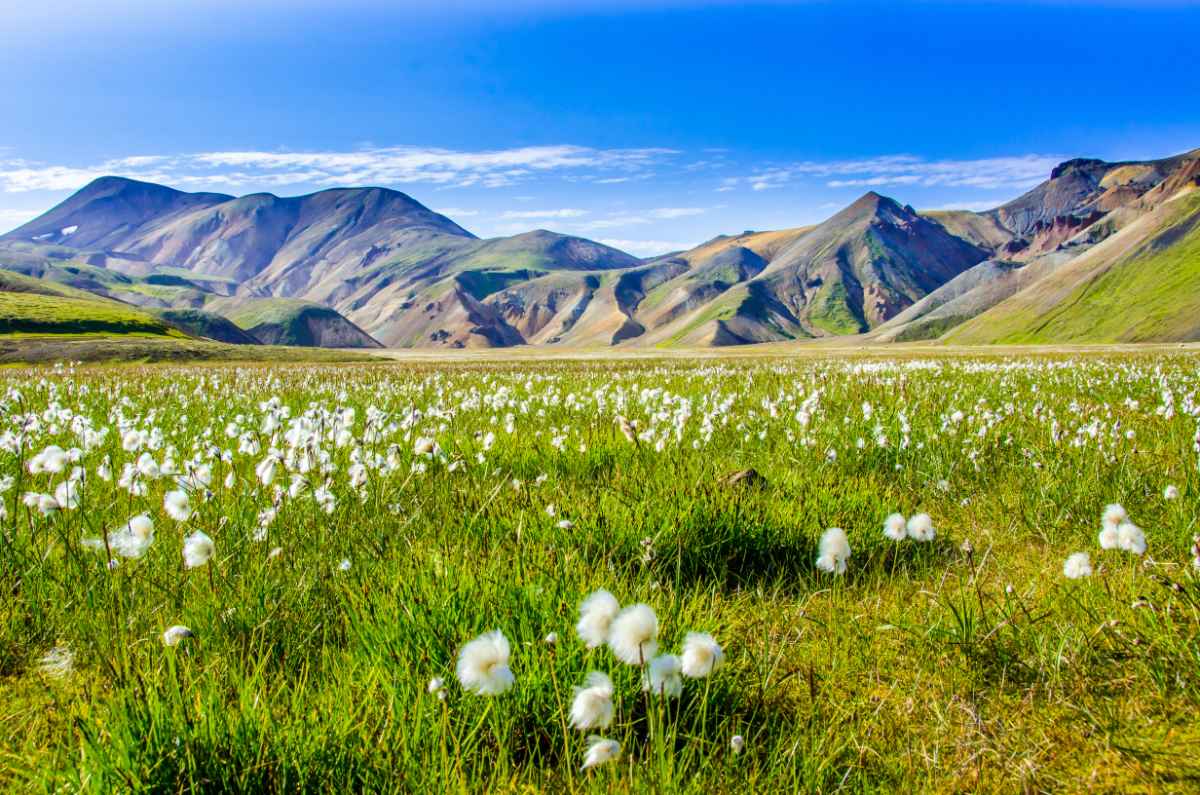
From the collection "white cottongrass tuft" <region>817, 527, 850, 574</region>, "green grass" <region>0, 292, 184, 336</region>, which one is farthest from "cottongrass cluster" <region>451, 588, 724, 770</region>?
"green grass" <region>0, 292, 184, 336</region>

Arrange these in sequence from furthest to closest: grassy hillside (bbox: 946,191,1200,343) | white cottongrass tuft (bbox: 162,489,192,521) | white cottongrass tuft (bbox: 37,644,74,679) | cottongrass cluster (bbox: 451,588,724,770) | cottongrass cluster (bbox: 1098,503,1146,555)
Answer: grassy hillside (bbox: 946,191,1200,343) → white cottongrass tuft (bbox: 162,489,192,521) → cottongrass cluster (bbox: 1098,503,1146,555) → white cottongrass tuft (bbox: 37,644,74,679) → cottongrass cluster (bbox: 451,588,724,770)

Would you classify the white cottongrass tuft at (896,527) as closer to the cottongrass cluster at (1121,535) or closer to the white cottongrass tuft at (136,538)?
the cottongrass cluster at (1121,535)

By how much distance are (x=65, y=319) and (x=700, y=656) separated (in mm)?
162454

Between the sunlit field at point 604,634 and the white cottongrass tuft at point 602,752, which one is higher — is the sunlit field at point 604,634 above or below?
below

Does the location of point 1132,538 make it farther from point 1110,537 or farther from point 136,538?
point 136,538

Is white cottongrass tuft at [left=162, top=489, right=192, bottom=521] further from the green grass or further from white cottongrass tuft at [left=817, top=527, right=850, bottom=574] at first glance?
the green grass

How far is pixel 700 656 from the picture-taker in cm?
194

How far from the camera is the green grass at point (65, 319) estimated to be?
121562 mm

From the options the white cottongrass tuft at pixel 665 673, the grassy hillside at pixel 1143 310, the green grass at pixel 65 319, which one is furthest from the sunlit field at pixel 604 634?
the grassy hillside at pixel 1143 310

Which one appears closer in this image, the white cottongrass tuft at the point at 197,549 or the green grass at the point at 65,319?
the white cottongrass tuft at the point at 197,549

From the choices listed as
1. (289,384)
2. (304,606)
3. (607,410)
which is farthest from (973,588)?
(289,384)

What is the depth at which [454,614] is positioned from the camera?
283 cm

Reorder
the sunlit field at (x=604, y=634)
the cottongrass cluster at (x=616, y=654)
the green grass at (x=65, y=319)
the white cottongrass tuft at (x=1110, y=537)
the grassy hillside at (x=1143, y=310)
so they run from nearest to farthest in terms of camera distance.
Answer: the cottongrass cluster at (x=616, y=654) < the sunlit field at (x=604, y=634) < the white cottongrass tuft at (x=1110, y=537) < the green grass at (x=65, y=319) < the grassy hillside at (x=1143, y=310)

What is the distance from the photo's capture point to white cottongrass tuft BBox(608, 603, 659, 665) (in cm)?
179
